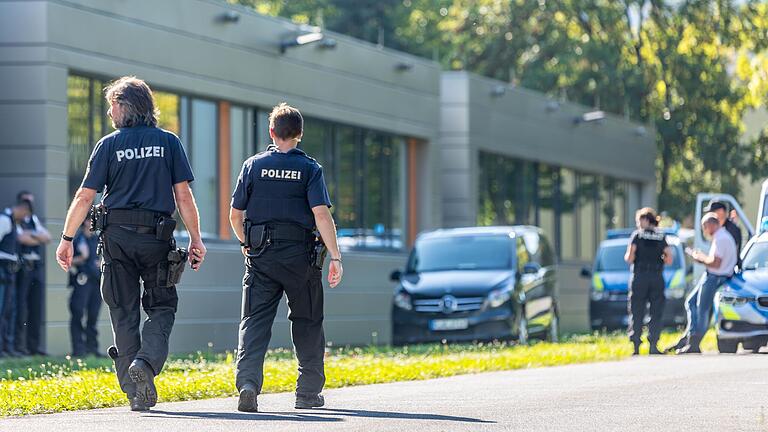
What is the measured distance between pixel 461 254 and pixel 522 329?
5.21 ft

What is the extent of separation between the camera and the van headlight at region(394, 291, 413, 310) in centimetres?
2222

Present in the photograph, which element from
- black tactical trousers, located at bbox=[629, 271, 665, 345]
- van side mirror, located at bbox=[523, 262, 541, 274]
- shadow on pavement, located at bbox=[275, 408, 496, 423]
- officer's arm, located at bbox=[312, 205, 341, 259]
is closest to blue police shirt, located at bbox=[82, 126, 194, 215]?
officer's arm, located at bbox=[312, 205, 341, 259]

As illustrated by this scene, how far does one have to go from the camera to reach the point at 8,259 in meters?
18.4

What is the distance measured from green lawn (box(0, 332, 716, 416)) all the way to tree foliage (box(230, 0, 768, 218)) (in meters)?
23.3

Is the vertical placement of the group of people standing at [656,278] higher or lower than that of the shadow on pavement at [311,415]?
higher

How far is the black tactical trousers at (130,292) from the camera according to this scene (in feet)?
33.0

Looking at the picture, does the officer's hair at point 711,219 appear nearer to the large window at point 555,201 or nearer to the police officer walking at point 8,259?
the police officer walking at point 8,259

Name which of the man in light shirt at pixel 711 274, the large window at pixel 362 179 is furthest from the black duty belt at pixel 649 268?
the large window at pixel 362 179

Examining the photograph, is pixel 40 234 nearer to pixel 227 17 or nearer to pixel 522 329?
pixel 227 17

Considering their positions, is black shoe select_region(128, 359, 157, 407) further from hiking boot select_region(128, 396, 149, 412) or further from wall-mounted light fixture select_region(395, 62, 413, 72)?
wall-mounted light fixture select_region(395, 62, 413, 72)

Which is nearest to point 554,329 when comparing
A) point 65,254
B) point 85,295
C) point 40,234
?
point 85,295

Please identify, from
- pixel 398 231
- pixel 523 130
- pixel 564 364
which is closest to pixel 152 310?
pixel 564 364

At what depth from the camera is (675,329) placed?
30531 mm

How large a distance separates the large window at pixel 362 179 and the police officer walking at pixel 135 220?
16.3 m
